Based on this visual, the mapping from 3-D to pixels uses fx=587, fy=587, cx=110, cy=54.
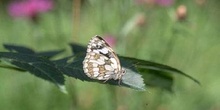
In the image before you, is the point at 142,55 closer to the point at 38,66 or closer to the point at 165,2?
the point at 165,2

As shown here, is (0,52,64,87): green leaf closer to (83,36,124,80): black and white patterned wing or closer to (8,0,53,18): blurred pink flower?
(83,36,124,80): black and white patterned wing

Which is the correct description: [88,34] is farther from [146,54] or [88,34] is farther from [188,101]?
[188,101]

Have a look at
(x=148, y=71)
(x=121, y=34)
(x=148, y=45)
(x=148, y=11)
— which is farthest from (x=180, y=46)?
(x=148, y=71)

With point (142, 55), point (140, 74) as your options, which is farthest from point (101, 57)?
point (142, 55)

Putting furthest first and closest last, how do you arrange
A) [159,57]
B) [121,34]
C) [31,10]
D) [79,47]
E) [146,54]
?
[146,54], [31,10], [159,57], [121,34], [79,47]

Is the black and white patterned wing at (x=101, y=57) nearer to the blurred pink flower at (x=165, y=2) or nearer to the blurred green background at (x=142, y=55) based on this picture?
the blurred green background at (x=142, y=55)

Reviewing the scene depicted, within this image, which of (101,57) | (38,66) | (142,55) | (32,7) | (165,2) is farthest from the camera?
(142,55)
